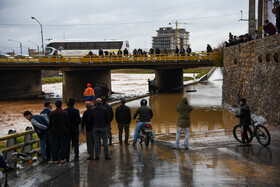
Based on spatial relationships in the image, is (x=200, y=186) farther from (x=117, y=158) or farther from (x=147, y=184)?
(x=117, y=158)

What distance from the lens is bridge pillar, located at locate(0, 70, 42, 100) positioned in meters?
44.1

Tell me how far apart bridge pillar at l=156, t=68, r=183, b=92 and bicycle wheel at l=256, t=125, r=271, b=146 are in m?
32.9

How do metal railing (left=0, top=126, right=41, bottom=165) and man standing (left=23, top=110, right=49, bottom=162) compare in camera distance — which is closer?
metal railing (left=0, top=126, right=41, bottom=165)

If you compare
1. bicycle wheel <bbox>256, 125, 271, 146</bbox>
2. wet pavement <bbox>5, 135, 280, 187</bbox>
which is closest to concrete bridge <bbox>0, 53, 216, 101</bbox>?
bicycle wheel <bbox>256, 125, 271, 146</bbox>

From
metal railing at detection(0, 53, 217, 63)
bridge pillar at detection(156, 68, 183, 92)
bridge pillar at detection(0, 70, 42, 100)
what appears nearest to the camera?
metal railing at detection(0, 53, 217, 63)

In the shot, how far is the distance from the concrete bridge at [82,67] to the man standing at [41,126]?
1144 inches

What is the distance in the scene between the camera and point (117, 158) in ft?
28.6

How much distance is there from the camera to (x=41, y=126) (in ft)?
26.2

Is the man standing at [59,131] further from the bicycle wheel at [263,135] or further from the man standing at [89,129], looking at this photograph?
the bicycle wheel at [263,135]

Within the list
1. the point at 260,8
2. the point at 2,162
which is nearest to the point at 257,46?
the point at 260,8

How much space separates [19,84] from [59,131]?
137 ft

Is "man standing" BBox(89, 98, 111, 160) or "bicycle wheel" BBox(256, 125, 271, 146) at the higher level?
"man standing" BBox(89, 98, 111, 160)

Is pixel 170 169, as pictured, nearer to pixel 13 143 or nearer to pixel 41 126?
pixel 41 126

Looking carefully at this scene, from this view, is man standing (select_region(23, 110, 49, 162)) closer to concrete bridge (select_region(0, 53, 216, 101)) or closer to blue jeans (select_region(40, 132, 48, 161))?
blue jeans (select_region(40, 132, 48, 161))
